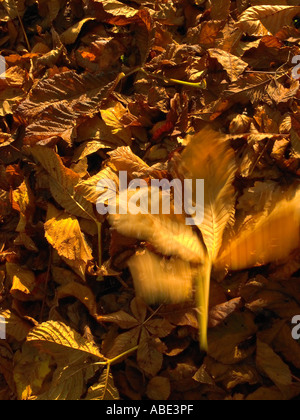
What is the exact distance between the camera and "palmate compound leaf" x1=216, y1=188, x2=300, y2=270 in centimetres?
78

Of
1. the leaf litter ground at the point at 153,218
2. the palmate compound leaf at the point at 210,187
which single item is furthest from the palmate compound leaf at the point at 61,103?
the palmate compound leaf at the point at 210,187

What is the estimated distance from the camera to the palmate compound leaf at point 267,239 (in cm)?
78

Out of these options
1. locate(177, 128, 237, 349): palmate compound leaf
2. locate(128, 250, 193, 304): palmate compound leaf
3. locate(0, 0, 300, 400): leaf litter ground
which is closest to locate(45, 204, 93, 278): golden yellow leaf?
locate(0, 0, 300, 400): leaf litter ground

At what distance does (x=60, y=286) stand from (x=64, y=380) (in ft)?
0.61

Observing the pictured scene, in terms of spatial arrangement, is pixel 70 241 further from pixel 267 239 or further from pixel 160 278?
pixel 267 239

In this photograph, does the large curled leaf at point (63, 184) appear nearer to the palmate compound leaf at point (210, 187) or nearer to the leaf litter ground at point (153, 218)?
the leaf litter ground at point (153, 218)

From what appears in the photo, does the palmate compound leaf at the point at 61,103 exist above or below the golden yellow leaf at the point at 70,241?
above

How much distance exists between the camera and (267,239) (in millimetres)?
794

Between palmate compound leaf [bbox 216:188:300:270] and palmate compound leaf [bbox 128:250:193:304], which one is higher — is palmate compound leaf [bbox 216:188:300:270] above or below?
above

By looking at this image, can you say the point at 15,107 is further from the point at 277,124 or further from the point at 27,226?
the point at 277,124

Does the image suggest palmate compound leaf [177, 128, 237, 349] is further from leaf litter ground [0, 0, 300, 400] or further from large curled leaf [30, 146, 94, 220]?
large curled leaf [30, 146, 94, 220]

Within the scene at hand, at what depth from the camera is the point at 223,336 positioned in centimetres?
82

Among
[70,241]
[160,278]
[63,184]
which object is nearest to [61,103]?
[63,184]

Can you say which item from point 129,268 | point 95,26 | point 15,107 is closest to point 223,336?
point 129,268
